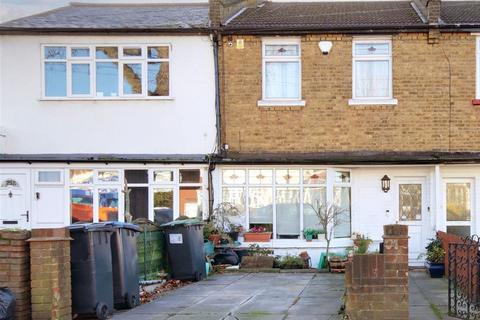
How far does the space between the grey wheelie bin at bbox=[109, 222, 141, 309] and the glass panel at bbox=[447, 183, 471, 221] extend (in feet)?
32.3

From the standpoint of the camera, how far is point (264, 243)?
62.6 feet

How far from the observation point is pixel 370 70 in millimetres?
19188

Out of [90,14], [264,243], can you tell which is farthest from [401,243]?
[90,14]

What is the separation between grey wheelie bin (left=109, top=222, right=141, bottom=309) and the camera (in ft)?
37.4

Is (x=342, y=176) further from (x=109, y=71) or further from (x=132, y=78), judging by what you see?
(x=109, y=71)

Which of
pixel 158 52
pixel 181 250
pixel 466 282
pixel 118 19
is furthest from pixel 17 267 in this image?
pixel 118 19

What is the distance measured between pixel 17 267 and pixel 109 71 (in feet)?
34.1

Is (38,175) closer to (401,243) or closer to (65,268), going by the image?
(65,268)

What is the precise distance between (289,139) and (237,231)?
2590 mm

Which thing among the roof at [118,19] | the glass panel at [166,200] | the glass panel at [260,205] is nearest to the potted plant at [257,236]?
the glass panel at [260,205]

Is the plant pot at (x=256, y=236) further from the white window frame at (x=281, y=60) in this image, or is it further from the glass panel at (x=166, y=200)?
the white window frame at (x=281, y=60)

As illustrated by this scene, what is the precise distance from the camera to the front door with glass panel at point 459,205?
755 inches

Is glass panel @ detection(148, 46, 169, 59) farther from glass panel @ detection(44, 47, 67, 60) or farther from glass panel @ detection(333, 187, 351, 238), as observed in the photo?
glass panel @ detection(333, 187, 351, 238)

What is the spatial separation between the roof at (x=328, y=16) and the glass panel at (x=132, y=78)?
2.46m
